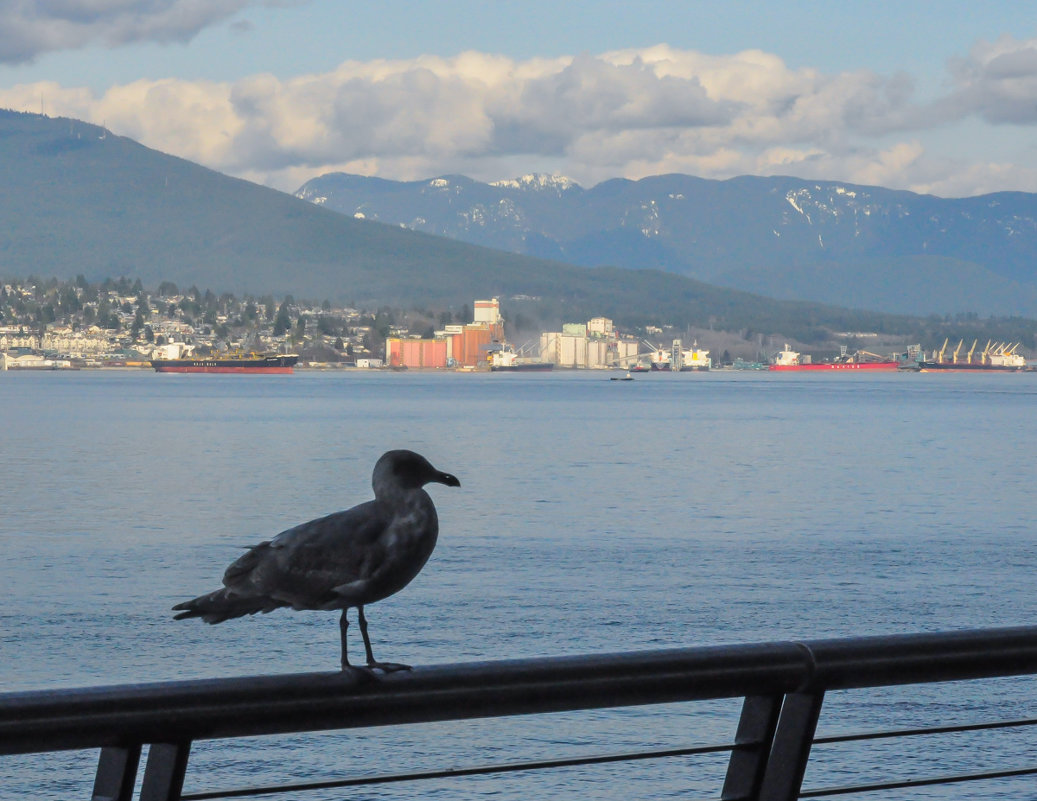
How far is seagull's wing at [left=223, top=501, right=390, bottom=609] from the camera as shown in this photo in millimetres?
2191

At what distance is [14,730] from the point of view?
5.03 ft

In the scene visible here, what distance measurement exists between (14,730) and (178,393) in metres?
137

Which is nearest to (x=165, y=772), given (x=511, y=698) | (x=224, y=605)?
(x=511, y=698)

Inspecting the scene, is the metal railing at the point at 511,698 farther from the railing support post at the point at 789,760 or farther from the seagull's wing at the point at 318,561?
the seagull's wing at the point at 318,561

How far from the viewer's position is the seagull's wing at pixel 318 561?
2191mm

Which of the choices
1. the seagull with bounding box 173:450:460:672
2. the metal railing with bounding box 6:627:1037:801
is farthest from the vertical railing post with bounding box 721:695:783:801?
the seagull with bounding box 173:450:460:672

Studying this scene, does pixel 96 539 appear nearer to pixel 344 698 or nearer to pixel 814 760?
pixel 814 760

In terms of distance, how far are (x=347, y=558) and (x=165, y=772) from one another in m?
0.60

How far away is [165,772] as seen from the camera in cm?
165

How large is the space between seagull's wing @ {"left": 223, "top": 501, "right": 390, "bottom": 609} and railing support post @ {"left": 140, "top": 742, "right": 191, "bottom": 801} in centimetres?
56

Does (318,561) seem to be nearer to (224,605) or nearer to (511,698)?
(224,605)

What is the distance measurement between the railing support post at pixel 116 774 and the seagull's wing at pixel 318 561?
60 cm

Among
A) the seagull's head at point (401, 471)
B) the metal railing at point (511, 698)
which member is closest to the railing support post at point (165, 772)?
the metal railing at point (511, 698)

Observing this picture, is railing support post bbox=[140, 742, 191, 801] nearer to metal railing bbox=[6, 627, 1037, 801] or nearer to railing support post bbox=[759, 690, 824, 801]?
metal railing bbox=[6, 627, 1037, 801]
